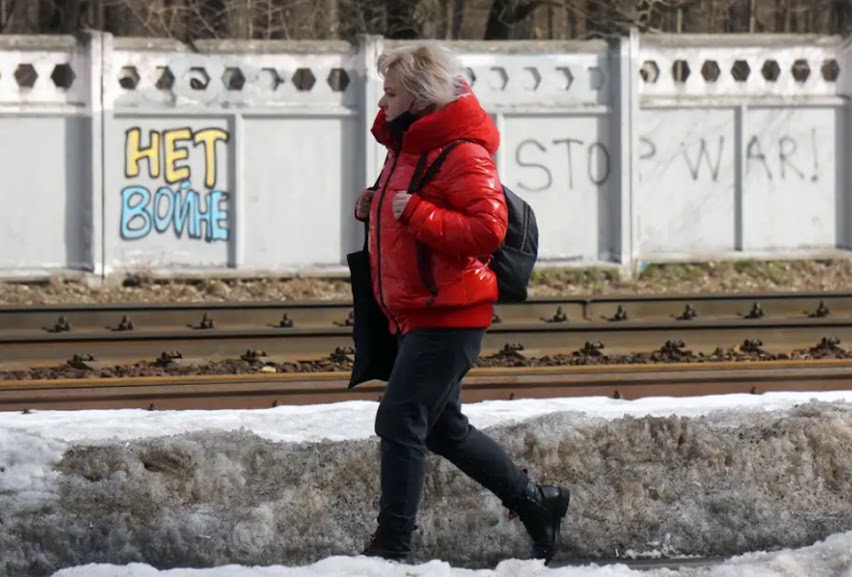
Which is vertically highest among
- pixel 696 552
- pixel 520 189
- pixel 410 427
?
pixel 520 189

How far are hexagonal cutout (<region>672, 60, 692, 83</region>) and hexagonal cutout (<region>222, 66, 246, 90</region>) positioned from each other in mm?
4344

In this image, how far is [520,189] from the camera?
1543 cm

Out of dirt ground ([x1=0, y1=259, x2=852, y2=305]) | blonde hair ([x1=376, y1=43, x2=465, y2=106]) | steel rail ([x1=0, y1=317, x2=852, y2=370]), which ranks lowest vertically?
steel rail ([x1=0, y1=317, x2=852, y2=370])

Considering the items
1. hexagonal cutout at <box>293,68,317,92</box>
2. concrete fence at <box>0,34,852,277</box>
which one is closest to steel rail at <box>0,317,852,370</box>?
concrete fence at <box>0,34,852,277</box>

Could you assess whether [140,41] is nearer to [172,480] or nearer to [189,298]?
[189,298]

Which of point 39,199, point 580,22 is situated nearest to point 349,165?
point 39,199

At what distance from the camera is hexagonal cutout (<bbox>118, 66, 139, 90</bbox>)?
1498 cm

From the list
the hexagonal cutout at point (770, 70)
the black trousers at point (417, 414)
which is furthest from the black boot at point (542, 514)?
the hexagonal cutout at point (770, 70)

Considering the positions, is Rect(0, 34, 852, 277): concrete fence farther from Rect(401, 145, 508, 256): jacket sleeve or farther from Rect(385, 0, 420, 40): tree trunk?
Rect(401, 145, 508, 256): jacket sleeve

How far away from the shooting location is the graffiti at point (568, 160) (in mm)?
15461

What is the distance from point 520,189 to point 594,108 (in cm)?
109

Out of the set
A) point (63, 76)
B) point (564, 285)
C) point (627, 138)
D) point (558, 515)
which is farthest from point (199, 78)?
point (558, 515)

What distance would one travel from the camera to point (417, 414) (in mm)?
5105

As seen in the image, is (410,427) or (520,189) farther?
(520,189)
